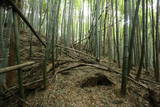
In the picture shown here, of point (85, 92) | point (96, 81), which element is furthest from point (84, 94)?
point (96, 81)

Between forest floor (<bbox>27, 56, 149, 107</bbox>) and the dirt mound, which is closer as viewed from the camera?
forest floor (<bbox>27, 56, 149, 107</bbox>)

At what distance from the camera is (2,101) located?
8.98ft

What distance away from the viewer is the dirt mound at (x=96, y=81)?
3.33 m

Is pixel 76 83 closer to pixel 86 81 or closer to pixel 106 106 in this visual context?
pixel 86 81

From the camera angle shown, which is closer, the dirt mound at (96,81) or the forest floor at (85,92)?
the forest floor at (85,92)

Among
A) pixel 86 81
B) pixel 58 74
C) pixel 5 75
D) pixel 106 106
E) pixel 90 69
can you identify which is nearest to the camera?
pixel 106 106

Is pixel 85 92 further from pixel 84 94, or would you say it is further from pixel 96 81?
pixel 96 81

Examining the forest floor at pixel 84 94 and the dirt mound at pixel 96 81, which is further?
the dirt mound at pixel 96 81

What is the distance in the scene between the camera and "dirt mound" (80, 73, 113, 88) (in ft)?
10.9

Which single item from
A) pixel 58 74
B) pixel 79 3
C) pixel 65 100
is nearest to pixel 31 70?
pixel 58 74

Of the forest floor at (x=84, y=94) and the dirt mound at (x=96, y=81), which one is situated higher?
the dirt mound at (x=96, y=81)

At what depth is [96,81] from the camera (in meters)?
3.41

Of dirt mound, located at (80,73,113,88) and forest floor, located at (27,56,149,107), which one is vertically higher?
dirt mound, located at (80,73,113,88)

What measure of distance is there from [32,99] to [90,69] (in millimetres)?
1895
